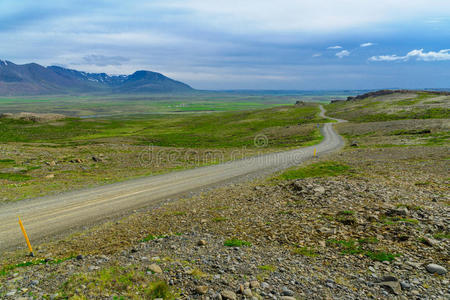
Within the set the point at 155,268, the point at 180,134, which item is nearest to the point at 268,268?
the point at 155,268

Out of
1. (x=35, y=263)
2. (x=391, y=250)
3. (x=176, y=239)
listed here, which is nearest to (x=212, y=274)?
(x=176, y=239)

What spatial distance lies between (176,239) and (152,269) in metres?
3.55

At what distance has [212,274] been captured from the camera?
31.8 ft

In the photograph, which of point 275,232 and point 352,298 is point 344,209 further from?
point 352,298

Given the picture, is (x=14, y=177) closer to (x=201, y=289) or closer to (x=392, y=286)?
(x=201, y=289)

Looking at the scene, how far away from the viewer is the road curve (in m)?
16.9

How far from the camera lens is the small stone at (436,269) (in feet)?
29.7

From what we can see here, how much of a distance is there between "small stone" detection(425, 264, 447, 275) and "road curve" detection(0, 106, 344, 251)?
1852 centimetres

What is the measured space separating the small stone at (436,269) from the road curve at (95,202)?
1852 cm

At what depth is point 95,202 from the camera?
72.0ft

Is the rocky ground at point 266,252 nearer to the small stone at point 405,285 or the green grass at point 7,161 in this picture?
the small stone at point 405,285

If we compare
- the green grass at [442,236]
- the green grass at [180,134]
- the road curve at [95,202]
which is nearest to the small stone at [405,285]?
the green grass at [442,236]

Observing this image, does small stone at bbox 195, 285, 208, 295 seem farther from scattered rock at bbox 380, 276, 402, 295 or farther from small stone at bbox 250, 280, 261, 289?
scattered rock at bbox 380, 276, 402, 295

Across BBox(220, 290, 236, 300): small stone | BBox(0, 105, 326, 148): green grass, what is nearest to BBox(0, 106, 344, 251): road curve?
BBox(220, 290, 236, 300): small stone
